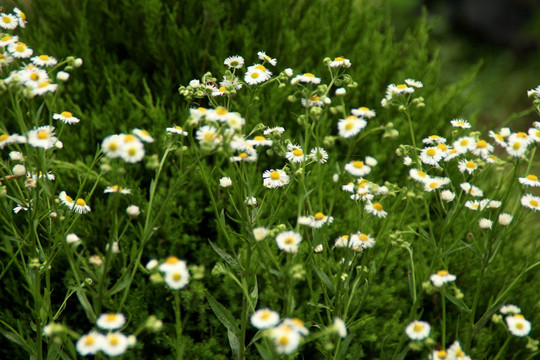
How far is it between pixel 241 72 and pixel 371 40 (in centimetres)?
65

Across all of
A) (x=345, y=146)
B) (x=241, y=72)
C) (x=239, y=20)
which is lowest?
(x=345, y=146)

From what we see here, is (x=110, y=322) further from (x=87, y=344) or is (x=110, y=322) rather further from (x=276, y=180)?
(x=276, y=180)

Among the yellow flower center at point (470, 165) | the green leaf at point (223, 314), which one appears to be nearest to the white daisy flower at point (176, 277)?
the green leaf at point (223, 314)

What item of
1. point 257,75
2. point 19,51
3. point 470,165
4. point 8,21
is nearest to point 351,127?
point 257,75

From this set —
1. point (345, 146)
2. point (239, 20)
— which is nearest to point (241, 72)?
point (239, 20)

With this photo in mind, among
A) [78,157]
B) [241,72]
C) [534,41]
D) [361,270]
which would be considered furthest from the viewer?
[534,41]

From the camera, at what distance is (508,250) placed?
196 centimetres

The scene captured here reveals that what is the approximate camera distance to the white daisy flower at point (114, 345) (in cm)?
82

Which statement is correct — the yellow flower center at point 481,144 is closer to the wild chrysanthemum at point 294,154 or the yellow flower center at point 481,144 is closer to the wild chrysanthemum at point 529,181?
the wild chrysanthemum at point 529,181

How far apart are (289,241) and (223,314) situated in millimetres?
334

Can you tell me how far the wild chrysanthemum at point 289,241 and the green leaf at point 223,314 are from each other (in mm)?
304

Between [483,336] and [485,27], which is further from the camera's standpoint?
[485,27]

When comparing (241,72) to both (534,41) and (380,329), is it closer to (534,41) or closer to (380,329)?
(380,329)

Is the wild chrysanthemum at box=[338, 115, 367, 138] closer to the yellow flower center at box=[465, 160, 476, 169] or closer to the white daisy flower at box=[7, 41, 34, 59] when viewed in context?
the yellow flower center at box=[465, 160, 476, 169]
